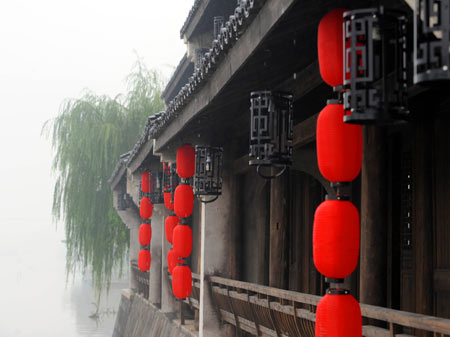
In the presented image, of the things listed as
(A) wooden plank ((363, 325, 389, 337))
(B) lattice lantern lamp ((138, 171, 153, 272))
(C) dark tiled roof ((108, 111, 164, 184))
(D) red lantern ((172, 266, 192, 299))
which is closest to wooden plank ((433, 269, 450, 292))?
(A) wooden plank ((363, 325, 389, 337))

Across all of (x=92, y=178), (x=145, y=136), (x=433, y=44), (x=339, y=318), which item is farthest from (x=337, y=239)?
(x=92, y=178)

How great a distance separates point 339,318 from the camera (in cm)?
411

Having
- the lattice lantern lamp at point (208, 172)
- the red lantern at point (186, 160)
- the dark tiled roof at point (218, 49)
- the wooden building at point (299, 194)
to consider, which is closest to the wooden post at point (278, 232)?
the wooden building at point (299, 194)

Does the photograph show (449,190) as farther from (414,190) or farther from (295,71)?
(295,71)

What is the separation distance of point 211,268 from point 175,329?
3.39 m

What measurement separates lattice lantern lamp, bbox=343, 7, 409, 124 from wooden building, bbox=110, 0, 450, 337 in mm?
223

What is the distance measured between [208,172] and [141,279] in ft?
31.8

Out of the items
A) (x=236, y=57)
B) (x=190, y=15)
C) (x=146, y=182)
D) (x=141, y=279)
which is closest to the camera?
(x=236, y=57)

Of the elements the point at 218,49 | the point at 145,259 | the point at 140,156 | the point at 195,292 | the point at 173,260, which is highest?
the point at 218,49

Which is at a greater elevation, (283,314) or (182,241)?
(182,241)

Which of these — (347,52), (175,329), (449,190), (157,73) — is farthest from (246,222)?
(157,73)

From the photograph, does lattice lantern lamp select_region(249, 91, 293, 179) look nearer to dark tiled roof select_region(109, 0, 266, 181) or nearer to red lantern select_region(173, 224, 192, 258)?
dark tiled roof select_region(109, 0, 266, 181)

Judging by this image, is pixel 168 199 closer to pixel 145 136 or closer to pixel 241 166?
pixel 145 136

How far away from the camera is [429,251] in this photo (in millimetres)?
5652
